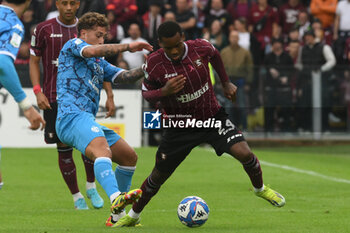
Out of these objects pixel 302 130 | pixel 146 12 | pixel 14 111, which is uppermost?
pixel 146 12

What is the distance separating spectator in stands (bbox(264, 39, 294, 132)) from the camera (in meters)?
19.7

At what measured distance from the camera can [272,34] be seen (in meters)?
21.4

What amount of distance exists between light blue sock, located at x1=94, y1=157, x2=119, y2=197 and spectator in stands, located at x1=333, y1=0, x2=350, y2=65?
13.6 metres

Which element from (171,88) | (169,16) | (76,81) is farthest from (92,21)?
(169,16)

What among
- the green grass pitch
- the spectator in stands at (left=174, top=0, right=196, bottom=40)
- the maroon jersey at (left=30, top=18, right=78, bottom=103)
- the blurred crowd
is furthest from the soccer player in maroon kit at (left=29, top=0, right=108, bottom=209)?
the spectator in stands at (left=174, top=0, right=196, bottom=40)

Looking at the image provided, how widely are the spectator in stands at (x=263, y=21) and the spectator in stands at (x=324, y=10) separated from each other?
1.02 meters

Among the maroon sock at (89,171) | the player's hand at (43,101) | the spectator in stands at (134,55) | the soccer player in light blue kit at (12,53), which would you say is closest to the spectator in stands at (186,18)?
the spectator in stands at (134,55)

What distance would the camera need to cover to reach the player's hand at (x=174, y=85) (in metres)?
8.17

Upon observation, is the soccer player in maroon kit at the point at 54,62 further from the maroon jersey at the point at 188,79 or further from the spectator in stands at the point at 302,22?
the spectator in stands at the point at 302,22

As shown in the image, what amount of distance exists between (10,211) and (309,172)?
6853 millimetres

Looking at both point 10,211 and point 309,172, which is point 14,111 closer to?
point 309,172

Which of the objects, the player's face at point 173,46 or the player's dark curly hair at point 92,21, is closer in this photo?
the player's face at point 173,46

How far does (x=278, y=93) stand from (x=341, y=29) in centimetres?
262

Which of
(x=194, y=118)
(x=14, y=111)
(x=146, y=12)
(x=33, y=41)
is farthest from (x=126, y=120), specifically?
(x=194, y=118)
